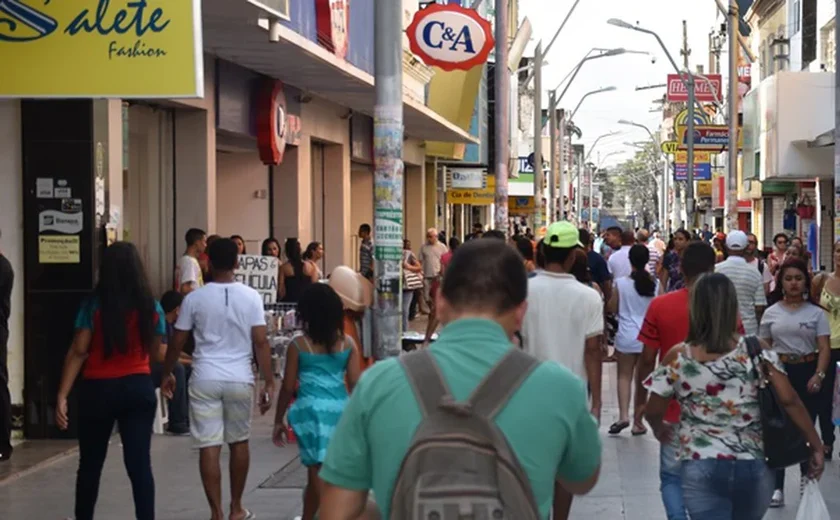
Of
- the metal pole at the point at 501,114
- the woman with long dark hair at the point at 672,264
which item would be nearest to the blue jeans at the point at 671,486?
the woman with long dark hair at the point at 672,264

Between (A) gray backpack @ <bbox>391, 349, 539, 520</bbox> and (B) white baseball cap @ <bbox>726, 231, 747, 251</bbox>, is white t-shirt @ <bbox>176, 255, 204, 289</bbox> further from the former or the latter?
(A) gray backpack @ <bbox>391, 349, 539, 520</bbox>

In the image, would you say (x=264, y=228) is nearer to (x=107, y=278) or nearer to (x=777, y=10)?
(x=107, y=278)

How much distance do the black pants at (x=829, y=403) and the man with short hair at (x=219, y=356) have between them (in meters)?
4.20

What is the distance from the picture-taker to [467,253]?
363cm

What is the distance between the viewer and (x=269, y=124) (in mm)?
19375

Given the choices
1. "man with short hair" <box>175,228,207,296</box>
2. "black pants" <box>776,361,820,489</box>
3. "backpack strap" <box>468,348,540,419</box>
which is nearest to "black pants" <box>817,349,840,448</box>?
"black pants" <box>776,361,820,489</box>

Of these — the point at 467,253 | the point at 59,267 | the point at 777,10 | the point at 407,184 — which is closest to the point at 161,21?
the point at 59,267

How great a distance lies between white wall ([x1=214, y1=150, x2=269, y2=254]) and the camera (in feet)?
72.7

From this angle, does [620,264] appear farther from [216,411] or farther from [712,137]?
[712,137]

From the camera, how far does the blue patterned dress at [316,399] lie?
813cm

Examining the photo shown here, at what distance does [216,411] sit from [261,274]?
7.97 meters

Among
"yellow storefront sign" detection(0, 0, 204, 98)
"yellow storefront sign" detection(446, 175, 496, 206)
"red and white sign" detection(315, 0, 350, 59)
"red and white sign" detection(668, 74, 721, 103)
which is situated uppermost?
"red and white sign" detection(668, 74, 721, 103)

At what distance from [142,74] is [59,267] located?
3.30m

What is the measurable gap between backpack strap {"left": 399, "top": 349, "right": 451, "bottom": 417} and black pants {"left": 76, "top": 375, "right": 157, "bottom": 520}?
195 inches
